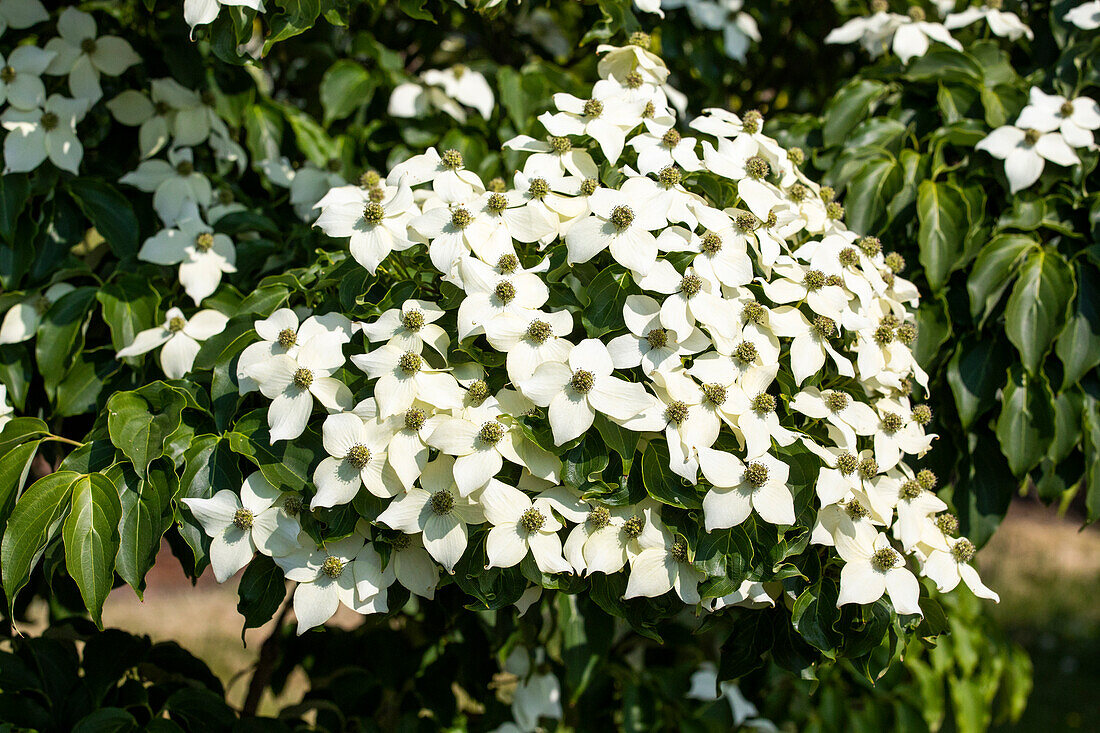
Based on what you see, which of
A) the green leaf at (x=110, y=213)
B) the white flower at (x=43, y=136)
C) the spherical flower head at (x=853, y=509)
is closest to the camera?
the spherical flower head at (x=853, y=509)

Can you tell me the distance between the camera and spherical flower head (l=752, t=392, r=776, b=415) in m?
1.18

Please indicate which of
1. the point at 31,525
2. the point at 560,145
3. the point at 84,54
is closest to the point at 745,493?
the point at 560,145

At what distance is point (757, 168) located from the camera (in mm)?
1389

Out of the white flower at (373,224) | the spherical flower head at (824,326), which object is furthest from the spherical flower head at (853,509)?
the white flower at (373,224)

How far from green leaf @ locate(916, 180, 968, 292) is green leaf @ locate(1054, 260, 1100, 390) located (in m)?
0.22

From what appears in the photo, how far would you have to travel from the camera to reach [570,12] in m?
2.51

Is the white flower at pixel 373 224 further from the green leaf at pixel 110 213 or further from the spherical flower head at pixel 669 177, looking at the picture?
the green leaf at pixel 110 213

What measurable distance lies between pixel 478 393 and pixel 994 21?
57.4 inches

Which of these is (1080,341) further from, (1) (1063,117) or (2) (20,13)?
(2) (20,13)

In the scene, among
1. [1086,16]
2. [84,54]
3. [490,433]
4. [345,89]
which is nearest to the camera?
[490,433]

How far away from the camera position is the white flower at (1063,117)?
168 cm

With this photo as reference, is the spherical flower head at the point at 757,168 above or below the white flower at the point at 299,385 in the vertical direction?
above

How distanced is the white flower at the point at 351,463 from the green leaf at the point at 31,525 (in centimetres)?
38

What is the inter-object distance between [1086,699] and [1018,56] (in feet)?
11.0
